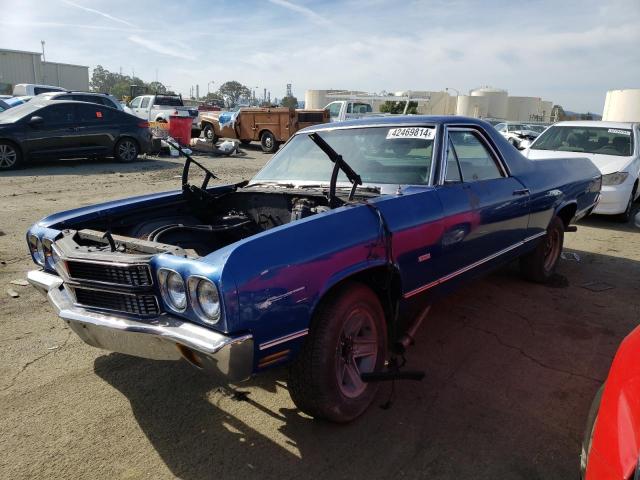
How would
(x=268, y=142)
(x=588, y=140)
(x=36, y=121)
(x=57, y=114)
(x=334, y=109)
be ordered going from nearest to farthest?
(x=588, y=140) → (x=36, y=121) → (x=57, y=114) → (x=268, y=142) → (x=334, y=109)

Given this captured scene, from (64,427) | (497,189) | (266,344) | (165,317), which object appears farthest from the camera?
(497,189)

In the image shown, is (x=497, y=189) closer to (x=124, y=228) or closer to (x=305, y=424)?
(x=305, y=424)

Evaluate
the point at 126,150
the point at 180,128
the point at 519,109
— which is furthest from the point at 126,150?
the point at 519,109

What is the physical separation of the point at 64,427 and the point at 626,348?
2.77m

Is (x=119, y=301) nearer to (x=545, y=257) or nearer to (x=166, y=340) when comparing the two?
(x=166, y=340)

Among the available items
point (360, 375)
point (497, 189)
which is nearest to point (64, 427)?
point (360, 375)

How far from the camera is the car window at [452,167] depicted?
3455mm

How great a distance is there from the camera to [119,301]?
97.3 inches

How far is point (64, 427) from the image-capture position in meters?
2.65

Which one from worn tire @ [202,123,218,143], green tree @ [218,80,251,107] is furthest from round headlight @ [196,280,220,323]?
green tree @ [218,80,251,107]

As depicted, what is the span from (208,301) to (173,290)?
0.82 ft

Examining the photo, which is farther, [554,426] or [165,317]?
[554,426]

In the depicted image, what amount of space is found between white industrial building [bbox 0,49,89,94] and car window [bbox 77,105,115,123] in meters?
46.1

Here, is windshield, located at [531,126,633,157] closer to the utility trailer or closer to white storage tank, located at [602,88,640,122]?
the utility trailer
